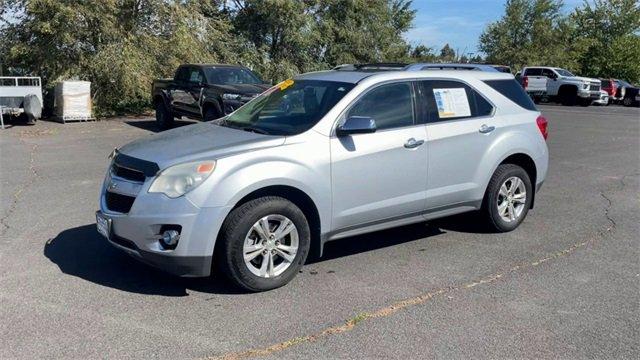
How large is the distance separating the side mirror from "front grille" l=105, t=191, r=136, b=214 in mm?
1712

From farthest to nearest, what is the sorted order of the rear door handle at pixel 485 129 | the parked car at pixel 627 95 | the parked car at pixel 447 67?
1. the parked car at pixel 627 95
2. the rear door handle at pixel 485 129
3. the parked car at pixel 447 67

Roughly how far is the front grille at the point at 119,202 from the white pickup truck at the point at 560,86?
30415mm

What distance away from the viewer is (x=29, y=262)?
16.6 feet

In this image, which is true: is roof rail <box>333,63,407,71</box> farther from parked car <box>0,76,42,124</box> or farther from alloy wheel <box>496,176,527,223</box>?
parked car <box>0,76,42,124</box>

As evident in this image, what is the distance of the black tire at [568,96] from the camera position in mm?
31197

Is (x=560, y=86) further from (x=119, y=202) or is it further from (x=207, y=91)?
(x=119, y=202)

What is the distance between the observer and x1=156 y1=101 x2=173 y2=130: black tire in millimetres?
15683

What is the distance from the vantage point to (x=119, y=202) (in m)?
4.51

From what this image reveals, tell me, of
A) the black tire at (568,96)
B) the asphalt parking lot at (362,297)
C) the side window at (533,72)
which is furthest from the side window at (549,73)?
the asphalt parking lot at (362,297)

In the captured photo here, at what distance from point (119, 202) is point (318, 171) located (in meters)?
1.55

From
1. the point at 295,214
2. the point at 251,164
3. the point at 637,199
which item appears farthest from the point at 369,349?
the point at 637,199

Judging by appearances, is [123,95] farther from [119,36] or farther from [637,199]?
[637,199]

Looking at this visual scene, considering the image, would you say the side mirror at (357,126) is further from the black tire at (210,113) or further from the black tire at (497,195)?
the black tire at (210,113)

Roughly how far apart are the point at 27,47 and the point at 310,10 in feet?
43.7
